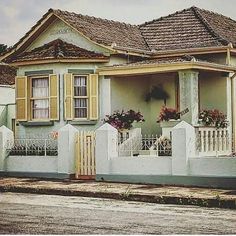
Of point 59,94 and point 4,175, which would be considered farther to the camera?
point 59,94

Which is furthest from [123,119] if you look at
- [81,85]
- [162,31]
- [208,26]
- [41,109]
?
[162,31]

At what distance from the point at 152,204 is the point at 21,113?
335 inches

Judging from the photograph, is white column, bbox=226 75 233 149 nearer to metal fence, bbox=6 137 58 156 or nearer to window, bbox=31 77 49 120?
metal fence, bbox=6 137 58 156

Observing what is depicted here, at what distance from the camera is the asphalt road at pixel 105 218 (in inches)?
345

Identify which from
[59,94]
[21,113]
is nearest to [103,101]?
[59,94]

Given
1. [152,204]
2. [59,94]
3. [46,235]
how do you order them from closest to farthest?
1. [46,235]
2. [152,204]
3. [59,94]

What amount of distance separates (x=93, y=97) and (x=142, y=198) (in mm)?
6723

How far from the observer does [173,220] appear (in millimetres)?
9703

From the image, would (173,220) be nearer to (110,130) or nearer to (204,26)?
(110,130)

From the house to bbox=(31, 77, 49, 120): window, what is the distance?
0.10 ft

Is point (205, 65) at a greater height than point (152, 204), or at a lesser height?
greater

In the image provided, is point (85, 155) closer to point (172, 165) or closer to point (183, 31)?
point (172, 165)

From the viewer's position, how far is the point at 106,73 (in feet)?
60.9

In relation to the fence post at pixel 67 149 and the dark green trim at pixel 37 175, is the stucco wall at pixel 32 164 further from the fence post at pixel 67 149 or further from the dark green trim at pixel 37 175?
the fence post at pixel 67 149
